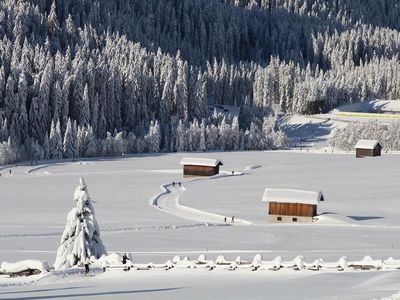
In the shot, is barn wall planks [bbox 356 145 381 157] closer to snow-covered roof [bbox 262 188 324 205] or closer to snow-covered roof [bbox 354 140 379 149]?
snow-covered roof [bbox 354 140 379 149]

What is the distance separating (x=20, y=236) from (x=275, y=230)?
1805 centimetres

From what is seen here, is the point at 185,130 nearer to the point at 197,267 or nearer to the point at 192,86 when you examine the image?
the point at 192,86

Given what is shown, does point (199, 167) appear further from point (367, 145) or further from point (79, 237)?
point (79, 237)

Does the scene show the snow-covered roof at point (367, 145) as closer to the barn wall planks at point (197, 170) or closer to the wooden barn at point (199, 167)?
the wooden barn at point (199, 167)

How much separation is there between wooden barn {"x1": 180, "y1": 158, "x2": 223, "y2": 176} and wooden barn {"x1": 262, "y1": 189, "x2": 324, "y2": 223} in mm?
35986

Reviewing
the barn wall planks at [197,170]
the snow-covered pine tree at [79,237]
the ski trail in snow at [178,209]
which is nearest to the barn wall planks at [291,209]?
the ski trail in snow at [178,209]

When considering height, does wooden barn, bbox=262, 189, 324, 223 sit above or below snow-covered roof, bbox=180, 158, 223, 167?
below

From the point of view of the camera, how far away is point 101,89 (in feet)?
499

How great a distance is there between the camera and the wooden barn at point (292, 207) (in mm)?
55938

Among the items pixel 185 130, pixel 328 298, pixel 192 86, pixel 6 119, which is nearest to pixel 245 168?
pixel 185 130

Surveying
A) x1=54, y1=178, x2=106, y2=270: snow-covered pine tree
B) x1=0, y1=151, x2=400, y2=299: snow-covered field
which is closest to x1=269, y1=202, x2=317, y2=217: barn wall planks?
x1=0, y1=151, x2=400, y2=299: snow-covered field

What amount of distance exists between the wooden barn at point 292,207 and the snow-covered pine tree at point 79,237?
27.6 metres

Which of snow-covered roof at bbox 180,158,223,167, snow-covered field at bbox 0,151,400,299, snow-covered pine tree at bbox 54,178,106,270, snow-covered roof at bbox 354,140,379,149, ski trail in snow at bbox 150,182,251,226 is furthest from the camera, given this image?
snow-covered roof at bbox 354,140,379,149

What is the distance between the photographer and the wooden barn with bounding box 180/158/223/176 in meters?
92.7
